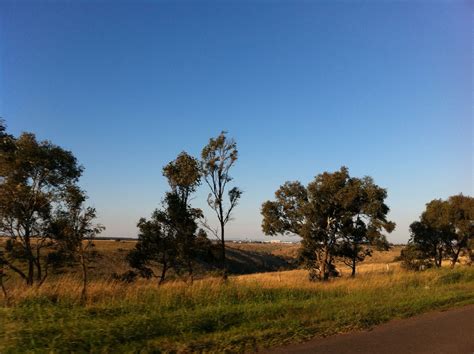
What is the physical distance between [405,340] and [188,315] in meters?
4.36

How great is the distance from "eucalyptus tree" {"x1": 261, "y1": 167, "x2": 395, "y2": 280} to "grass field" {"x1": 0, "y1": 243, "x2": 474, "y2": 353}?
20.7 meters

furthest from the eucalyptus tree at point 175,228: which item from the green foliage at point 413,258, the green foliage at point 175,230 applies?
the green foliage at point 413,258

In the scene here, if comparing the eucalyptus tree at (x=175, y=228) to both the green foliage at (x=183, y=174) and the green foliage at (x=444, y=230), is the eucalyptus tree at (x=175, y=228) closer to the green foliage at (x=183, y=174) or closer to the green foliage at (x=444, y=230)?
the green foliage at (x=183, y=174)

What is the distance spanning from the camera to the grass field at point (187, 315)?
23.7 ft

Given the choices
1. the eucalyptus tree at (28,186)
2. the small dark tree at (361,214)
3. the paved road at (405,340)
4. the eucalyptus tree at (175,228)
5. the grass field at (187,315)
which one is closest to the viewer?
the grass field at (187,315)

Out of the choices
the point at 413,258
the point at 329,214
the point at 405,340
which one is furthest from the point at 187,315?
the point at 413,258

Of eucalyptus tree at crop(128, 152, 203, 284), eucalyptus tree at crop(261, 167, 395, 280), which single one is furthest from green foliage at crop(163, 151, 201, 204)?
eucalyptus tree at crop(261, 167, 395, 280)

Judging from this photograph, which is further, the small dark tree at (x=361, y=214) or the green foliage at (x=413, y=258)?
the green foliage at (x=413, y=258)

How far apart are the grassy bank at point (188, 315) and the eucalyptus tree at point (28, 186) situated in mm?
10132

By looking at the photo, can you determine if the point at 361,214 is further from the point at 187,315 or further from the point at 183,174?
the point at 187,315

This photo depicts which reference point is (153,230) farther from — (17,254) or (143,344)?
(143,344)

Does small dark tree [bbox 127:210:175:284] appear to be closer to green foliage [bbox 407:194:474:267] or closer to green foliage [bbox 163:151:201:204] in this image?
green foliage [bbox 163:151:201:204]

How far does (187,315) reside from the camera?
9422mm

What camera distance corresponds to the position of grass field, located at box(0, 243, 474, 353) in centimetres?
721
